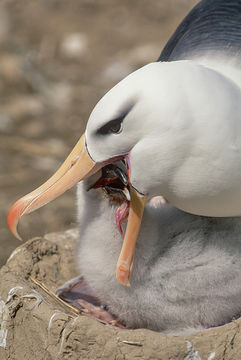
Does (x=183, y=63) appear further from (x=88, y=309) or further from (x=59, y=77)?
(x=59, y=77)

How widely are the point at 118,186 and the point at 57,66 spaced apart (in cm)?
478

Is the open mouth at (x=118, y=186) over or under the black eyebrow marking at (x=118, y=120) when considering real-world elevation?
under

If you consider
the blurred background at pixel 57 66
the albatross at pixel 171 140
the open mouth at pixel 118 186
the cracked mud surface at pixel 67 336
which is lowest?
the blurred background at pixel 57 66

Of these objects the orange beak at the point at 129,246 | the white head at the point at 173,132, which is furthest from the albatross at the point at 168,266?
the white head at the point at 173,132

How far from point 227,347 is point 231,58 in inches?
43.4

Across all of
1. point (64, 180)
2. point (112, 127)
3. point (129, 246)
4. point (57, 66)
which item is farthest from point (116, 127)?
point (57, 66)

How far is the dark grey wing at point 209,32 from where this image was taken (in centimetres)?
341

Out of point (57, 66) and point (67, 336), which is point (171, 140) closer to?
point (67, 336)

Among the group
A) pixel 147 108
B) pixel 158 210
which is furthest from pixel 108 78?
pixel 147 108

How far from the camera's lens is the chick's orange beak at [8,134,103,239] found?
2975 millimetres

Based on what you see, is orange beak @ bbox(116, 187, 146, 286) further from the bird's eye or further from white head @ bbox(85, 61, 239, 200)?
the bird's eye

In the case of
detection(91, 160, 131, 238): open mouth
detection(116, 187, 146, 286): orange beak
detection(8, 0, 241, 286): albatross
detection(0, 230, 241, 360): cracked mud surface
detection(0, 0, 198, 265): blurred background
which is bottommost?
detection(0, 0, 198, 265): blurred background

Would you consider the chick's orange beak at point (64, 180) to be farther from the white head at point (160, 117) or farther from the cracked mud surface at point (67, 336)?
the cracked mud surface at point (67, 336)

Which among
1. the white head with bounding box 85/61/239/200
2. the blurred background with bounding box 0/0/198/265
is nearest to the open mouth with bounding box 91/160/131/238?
the white head with bounding box 85/61/239/200
